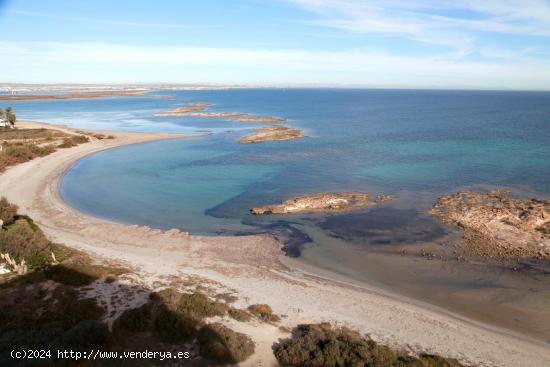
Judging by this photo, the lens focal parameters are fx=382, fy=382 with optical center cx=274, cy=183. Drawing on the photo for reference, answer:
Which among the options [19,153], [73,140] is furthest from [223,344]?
[73,140]

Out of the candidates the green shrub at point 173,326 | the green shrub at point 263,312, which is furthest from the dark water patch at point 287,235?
the green shrub at point 173,326

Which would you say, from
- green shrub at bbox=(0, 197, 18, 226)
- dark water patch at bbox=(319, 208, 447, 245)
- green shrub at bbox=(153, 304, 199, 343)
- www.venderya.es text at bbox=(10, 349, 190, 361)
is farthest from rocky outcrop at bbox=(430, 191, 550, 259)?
green shrub at bbox=(0, 197, 18, 226)

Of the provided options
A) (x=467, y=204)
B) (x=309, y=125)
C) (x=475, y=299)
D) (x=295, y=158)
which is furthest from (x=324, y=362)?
(x=309, y=125)

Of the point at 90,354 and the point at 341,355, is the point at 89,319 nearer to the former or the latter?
the point at 90,354

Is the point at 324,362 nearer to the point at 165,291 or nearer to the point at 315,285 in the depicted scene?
the point at 315,285

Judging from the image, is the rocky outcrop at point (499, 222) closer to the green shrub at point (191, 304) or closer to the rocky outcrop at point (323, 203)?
the rocky outcrop at point (323, 203)

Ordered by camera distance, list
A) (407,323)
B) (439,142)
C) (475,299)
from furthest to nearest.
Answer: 1. (439,142)
2. (475,299)
3. (407,323)

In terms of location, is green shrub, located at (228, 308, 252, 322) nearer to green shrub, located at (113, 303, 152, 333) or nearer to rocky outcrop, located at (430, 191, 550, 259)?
green shrub, located at (113, 303, 152, 333)
